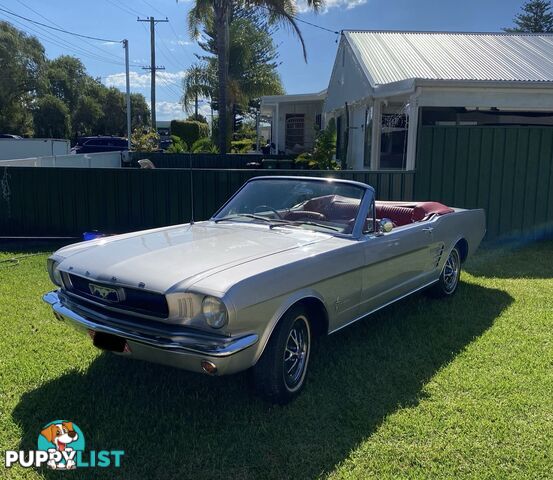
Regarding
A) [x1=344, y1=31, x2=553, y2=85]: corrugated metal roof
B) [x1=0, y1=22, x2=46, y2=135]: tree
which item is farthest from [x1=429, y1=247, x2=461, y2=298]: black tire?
[x1=0, y1=22, x2=46, y2=135]: tree

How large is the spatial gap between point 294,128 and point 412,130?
44.6 feet

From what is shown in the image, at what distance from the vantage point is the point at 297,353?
371 centimetres

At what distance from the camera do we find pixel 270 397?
3.48m

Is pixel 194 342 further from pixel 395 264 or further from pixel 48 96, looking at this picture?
pixel 48 96

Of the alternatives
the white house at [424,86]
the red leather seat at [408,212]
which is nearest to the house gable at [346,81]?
the white house at [424,86]

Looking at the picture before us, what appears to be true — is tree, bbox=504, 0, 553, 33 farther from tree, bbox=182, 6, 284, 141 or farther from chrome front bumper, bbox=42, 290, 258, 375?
chrome front bumper, bbox=42, 290, 258, 375

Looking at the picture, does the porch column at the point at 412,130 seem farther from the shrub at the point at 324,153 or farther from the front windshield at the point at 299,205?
the front windshield at the point at 299,205

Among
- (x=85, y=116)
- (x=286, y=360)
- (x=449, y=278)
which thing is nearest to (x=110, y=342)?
(x=286, y=360)

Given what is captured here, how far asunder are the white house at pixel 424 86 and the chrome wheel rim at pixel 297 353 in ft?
22.2

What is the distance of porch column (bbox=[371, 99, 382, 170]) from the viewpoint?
40.3 feet

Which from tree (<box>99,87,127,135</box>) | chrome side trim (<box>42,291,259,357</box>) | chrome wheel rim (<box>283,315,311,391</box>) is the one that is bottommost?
chrome wheel rim (<box>283,315,311,391</box>)

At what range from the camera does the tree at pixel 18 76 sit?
42.4 metres

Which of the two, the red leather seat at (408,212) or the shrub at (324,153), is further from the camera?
the shrub at (324,153)

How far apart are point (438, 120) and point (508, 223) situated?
282 cm
